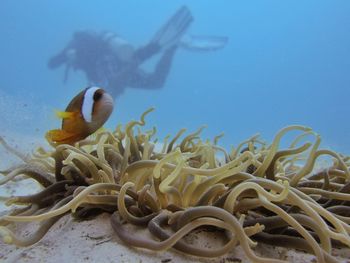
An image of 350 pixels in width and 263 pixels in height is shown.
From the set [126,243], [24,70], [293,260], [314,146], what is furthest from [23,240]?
[24,70]

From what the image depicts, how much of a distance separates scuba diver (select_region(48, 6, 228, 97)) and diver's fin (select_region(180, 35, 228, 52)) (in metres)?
0.99

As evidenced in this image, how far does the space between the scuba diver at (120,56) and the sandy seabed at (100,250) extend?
1014cm

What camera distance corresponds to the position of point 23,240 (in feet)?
3.76

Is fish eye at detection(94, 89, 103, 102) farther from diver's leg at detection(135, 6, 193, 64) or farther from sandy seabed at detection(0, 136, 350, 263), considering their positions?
diver's leg at detection(135, 6, 193, 64)

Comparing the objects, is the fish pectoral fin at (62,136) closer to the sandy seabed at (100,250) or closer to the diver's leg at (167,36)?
the sandy seabed at (100,250)

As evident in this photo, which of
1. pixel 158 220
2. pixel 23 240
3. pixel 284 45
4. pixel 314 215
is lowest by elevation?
pixel 23 240

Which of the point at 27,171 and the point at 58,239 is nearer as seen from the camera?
the point at 58,239

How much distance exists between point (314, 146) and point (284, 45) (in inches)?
2446

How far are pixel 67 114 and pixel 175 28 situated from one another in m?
13.1

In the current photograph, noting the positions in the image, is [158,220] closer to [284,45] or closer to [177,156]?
[177,156]

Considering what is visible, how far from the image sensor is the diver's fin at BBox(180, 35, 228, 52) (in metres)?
15.8

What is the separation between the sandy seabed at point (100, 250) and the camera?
1.07 m

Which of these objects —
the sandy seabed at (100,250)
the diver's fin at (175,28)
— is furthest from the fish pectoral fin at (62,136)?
the diver's fin at (175,28)

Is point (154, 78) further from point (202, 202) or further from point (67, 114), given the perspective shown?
point (202, 202)
